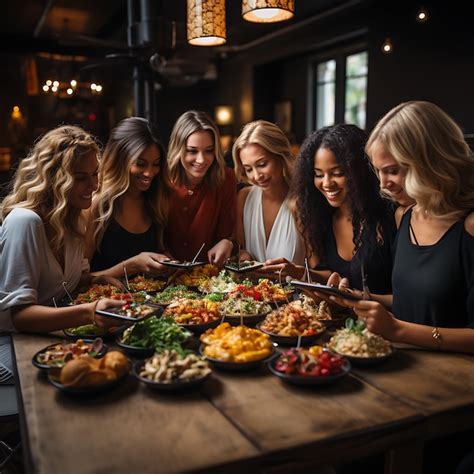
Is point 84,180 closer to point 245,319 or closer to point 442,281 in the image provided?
point 245,319

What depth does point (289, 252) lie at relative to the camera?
3.40m

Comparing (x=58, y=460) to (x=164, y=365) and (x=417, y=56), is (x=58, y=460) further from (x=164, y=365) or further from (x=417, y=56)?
(x=417, y=56)

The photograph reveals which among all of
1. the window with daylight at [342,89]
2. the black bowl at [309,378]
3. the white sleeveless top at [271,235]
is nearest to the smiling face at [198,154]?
the white sleeveless top at [271,235]

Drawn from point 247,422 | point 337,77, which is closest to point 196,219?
point 247,422

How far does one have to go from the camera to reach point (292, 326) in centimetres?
200

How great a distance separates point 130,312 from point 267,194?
185 centimetres

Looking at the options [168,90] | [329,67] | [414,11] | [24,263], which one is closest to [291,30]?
[329,67]

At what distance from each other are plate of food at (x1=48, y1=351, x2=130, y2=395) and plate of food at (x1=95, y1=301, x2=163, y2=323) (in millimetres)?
246

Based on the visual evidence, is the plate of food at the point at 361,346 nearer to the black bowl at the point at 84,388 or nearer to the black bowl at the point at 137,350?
the black bowl at the point at 137,350

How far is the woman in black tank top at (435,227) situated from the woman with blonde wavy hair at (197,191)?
5.41 feet

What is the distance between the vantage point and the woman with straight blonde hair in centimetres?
338

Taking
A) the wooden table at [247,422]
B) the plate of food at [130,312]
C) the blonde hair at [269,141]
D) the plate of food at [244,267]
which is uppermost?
the blonde hair at [269,141]

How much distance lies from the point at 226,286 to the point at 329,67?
710 cm

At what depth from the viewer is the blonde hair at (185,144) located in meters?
3.57
